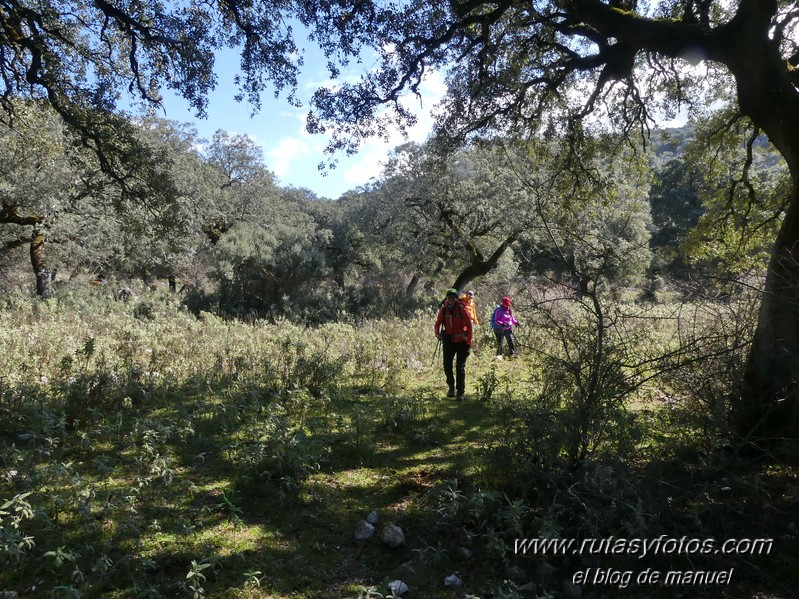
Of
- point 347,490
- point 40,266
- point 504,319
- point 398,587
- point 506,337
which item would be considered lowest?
point 398,587

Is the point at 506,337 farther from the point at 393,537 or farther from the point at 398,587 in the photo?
the point at 398,587

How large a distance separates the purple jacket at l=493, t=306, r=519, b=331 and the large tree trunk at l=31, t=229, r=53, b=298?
590 inches

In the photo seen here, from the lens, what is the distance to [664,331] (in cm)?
991

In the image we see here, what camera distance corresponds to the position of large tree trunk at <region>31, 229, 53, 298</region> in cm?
1599

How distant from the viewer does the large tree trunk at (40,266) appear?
1599 centimetres

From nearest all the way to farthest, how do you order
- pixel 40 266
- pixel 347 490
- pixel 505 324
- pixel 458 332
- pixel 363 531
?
pixel 363 531 → pixel 347 490 → pixel 458 332 → pixel 505 324 → pixel 40 266

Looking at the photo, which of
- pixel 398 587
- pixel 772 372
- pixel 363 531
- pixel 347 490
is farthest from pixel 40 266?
pixel 772 372

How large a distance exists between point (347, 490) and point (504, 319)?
22.6 ft

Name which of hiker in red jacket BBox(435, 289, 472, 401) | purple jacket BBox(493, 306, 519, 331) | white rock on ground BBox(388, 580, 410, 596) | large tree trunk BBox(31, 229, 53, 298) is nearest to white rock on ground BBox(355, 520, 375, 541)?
white rock on ground BBox(388, 580, 410, 596)

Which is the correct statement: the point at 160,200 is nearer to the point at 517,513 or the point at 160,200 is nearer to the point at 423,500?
the point at 423,500

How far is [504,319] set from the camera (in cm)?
1053

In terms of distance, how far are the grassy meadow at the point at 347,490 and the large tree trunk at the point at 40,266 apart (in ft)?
38.9

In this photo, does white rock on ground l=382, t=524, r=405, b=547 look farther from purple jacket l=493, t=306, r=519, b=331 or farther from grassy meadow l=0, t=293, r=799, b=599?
purple jacket l=493, t=306, r=519, b=331

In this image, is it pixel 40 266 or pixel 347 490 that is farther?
pixel 40 266
